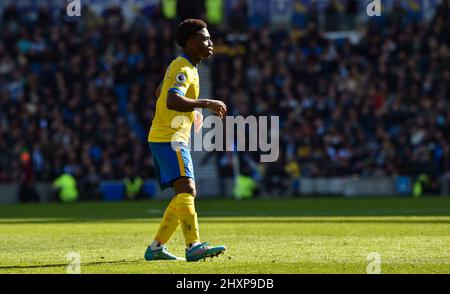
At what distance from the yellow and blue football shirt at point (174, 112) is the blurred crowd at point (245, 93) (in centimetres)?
2183

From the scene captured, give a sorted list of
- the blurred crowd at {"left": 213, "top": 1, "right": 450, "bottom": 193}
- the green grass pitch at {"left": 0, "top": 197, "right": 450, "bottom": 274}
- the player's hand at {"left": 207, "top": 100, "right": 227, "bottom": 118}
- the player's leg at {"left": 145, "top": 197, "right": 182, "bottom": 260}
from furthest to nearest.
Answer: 1. the blurred crowd at {"left": 213, "top": 1, "right": 450, "bottom": 193}
2. the player's leg at {"left": 145, "top": 197, "right": 182, "bottom": 260}
3. the player's hand at {"left": 207, "top": 100, "right": 227, "bottom": 118}
4. the green grass pitch at {"left": 0, "top": 197, "right": 450, "bottom": 274}

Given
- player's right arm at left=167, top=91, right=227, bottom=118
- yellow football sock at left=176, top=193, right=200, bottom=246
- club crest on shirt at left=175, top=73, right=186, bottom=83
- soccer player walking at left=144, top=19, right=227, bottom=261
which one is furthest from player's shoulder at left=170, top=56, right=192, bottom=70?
yellow football sock at left=176, top=193, right=200, bottom=246

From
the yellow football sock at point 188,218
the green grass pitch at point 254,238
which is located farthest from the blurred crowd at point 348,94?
the yellow football sock at point 188,218

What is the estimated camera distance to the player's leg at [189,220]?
11.1 m

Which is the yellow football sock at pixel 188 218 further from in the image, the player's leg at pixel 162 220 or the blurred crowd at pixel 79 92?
the blurred crowd at pixel 79 92

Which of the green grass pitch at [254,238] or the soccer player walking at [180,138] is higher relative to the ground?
the soccer player walking at [180,138]

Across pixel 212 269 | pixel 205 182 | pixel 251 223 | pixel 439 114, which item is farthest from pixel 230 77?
pixel 212 269

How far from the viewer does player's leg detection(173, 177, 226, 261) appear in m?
11.1

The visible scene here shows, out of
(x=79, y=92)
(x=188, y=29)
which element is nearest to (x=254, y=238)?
(x=188, y=29)

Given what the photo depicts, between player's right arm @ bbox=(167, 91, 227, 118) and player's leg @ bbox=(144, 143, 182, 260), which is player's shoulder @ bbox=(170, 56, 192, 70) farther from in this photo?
player's leg @ bbox=(144, 143, 182, 260)

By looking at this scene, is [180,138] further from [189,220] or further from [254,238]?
[254,238]

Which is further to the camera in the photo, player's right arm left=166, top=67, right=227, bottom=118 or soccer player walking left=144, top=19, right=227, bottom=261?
soccer player walking left=144, top=19, right=227, bottom=261

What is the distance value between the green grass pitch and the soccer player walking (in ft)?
1.03
